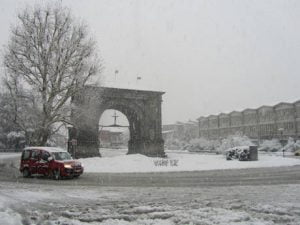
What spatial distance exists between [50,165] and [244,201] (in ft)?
43.0

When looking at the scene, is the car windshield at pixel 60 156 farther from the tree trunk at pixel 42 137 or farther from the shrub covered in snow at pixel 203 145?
the shrub covered in snow at pixel 203 145

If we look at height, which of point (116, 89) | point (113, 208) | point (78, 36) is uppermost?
point (78, 36)

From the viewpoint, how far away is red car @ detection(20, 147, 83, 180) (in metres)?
19.3

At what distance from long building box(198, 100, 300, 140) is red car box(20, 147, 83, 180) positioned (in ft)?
195

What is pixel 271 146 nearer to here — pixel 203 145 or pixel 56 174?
pixel 203 145

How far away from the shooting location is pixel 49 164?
788 inches

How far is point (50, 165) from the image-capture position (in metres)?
19.9

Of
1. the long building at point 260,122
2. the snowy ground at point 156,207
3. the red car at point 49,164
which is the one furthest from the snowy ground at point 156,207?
the long building at point 260,122

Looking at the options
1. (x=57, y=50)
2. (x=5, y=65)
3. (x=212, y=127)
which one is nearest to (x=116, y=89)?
(x=57, y=50)

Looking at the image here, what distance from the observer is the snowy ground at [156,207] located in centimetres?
782

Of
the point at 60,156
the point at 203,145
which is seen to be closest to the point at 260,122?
the point at 203,145

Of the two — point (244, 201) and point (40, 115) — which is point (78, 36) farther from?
point (244, 201)

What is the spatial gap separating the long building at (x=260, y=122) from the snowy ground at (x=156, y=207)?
63.7m

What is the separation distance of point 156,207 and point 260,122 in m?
87.5
